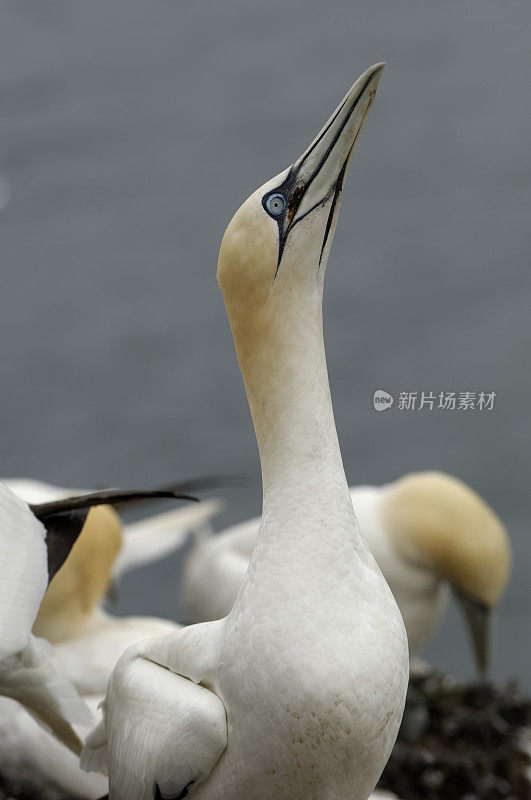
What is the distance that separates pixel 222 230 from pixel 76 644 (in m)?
4.07

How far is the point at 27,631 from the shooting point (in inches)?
77.2

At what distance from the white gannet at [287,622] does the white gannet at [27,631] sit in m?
0.17

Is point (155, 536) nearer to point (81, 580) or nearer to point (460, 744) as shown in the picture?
point (81, 580)

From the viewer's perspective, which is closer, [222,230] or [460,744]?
[460,744]

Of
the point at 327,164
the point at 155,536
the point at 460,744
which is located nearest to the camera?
the point at 327,164

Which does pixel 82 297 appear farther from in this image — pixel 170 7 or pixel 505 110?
pixel 505 110

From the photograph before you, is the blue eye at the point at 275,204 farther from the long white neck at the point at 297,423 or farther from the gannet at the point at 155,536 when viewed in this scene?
the gannet at the point at 155,536

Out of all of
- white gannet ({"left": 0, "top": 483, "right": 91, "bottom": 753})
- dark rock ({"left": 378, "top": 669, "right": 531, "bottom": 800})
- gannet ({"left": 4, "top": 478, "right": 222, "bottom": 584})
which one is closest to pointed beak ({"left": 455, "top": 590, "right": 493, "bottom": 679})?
dark rock ({"left": 378, "top": 669, "right": 531, "bottom": 800})

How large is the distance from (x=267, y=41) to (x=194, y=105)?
628 mm

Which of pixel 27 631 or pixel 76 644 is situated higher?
pixel 27 631

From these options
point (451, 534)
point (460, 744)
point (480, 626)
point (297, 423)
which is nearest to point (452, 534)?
point (451, 534)

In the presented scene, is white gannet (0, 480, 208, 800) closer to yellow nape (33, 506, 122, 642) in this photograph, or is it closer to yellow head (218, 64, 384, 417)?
yellow nape (33, 506, 122, 642)

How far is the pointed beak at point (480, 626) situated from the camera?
427cm

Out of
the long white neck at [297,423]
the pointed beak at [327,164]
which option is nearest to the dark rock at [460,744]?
the long white neck at [297,423]
